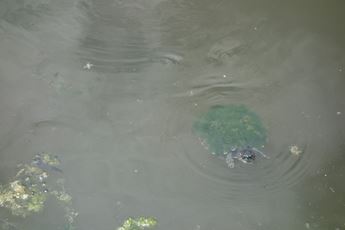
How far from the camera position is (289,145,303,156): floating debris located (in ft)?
8.59

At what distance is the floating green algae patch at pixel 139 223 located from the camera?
2.37m

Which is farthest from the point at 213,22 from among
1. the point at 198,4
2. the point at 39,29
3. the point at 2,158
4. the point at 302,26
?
the point at 2,158

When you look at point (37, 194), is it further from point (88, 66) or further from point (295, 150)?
point (295, 150)

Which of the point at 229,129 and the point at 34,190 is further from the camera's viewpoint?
the point at 229,129

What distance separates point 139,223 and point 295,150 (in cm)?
90

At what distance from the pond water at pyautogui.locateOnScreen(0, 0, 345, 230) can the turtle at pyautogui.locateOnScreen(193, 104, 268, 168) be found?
44 millimetres

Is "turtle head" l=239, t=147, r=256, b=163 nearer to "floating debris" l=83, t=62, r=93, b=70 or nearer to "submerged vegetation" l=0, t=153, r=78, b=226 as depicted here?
"submerged vegetation" l=0, t=153, r=78, b=226

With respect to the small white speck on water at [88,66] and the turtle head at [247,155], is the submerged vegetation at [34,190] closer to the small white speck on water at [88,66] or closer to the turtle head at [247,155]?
the small white speck on water at [88,66]

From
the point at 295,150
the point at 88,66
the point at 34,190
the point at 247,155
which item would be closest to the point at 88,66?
the point at 88,66

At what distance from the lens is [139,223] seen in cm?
238

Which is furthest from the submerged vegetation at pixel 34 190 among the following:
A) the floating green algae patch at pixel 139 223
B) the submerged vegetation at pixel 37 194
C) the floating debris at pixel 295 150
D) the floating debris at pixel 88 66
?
the floating debris at pixel 295 150

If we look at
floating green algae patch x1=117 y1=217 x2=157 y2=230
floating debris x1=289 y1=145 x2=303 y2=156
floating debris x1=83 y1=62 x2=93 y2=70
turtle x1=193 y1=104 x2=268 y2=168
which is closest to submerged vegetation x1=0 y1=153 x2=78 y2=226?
floating green algae patch x1=117 y1=217 x2=157 y2=230

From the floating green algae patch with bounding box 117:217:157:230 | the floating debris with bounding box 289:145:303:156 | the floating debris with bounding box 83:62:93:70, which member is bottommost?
the floating green algae patch with bounding box 117:217:157:230

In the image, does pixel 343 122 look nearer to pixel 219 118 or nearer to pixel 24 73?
pixel 219 118
